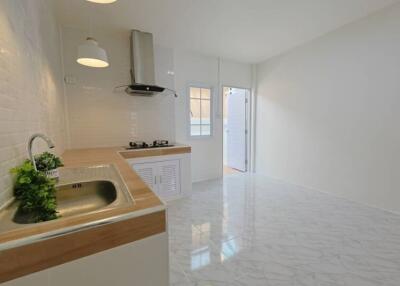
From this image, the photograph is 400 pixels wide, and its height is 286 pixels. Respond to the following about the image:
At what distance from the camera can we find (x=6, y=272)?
539 millimetres

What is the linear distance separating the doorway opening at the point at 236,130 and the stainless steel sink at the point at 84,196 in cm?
384

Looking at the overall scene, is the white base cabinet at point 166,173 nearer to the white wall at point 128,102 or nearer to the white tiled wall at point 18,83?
the white wall at point 128,102

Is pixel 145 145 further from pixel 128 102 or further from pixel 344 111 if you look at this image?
pixel 344 111

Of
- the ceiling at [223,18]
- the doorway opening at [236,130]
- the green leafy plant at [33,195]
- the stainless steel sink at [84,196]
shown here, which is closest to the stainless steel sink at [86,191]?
the stainless steel sink at [84,196]

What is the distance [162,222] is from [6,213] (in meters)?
0.66

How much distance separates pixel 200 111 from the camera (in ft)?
13.9

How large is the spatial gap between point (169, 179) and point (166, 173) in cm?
12

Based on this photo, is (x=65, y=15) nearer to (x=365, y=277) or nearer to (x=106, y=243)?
(x=106, y=243)

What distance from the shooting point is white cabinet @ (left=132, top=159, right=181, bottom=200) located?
2916 mm

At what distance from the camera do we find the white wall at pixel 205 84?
3902 mm

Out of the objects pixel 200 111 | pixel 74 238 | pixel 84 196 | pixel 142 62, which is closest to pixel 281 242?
pixel 84 196

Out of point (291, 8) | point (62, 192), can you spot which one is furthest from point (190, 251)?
point (291, 8)

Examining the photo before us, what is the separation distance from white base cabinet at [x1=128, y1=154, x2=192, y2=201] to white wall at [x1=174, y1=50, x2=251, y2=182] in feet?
2.80

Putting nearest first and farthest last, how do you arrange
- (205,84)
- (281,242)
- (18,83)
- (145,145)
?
(18,83) < (281,242) < (145,145) < (205,84)
